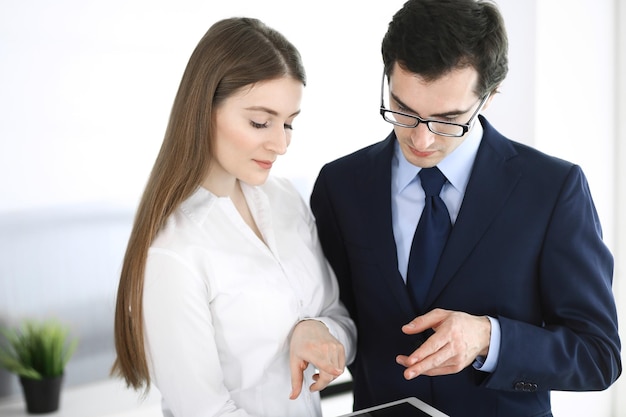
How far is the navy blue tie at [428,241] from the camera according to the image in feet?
5.07

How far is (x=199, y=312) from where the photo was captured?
4.51ft

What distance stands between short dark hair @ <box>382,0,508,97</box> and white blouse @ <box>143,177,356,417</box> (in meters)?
0.48

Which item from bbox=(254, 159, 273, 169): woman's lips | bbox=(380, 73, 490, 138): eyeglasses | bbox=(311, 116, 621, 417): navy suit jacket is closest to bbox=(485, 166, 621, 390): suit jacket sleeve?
bbox=(311, 116, 621, 417): navy suit jacket

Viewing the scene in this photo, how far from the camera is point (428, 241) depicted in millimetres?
1547

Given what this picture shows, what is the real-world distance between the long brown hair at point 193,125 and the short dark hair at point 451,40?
0.83 feet

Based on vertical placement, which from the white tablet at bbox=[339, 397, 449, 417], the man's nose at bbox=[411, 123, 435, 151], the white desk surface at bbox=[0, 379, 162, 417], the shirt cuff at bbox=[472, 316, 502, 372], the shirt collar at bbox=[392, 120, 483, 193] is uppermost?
the man's nose at bbox=[411, 123, 435, 151]

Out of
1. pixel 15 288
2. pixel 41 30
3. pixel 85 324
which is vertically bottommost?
pixel 85 324

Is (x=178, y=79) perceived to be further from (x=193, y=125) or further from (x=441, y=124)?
(x=441, y=124)

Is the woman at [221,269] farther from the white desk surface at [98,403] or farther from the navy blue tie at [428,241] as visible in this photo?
the white desk surface at [98,403]

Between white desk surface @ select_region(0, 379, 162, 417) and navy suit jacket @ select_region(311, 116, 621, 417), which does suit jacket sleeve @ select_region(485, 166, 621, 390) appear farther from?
white desk surface @ select_region(0, 379, 162, 417)

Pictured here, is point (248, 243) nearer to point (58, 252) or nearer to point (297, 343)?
point (297, 343)

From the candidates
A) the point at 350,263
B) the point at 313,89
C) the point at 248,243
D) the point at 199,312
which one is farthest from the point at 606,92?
the point at 199,312

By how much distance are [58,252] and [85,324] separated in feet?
1.03

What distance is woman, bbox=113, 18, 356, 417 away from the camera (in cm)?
138
